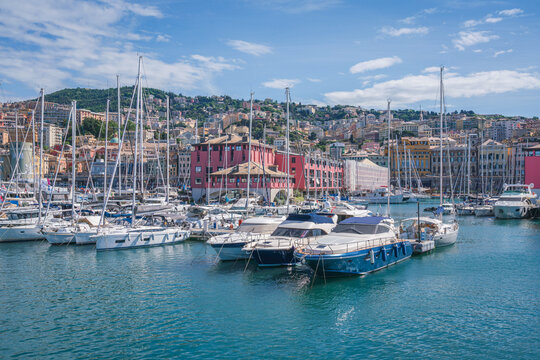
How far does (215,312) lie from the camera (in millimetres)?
18938

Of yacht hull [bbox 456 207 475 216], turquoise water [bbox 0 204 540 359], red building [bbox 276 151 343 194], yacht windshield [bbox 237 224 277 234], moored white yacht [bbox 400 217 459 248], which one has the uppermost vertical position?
red building [bbox 276 151 343 194]

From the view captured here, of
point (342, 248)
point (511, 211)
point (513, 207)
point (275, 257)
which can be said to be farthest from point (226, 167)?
point (342, 248)

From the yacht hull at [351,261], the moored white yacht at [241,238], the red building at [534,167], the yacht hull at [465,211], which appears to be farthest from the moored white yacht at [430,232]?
the red building at [534,167]

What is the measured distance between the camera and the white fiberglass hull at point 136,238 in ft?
108

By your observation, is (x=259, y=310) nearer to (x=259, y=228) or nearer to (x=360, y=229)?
(x=360, y=229)

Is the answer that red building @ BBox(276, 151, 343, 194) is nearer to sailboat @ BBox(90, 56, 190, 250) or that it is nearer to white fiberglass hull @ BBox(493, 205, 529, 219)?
white fiberglass hull @ BBox(493, 205, 529, 219)

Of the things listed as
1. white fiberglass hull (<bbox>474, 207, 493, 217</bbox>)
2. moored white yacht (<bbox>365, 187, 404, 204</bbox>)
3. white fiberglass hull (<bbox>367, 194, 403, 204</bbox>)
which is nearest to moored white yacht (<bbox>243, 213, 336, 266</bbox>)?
white fiberglass hull (<bbox>474, 207, 493, 217</bbox>)

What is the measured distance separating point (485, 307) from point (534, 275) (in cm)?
846

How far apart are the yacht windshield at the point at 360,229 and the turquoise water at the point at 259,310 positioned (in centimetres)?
249

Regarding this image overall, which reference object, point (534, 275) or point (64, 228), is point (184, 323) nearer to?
point (534, 275)

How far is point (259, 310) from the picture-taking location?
1906 centimetres

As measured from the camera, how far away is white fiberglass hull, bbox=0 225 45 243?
1506 inches

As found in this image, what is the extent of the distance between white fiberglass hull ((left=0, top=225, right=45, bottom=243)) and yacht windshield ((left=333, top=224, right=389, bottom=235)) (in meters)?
26.9

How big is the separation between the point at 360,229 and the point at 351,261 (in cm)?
370
